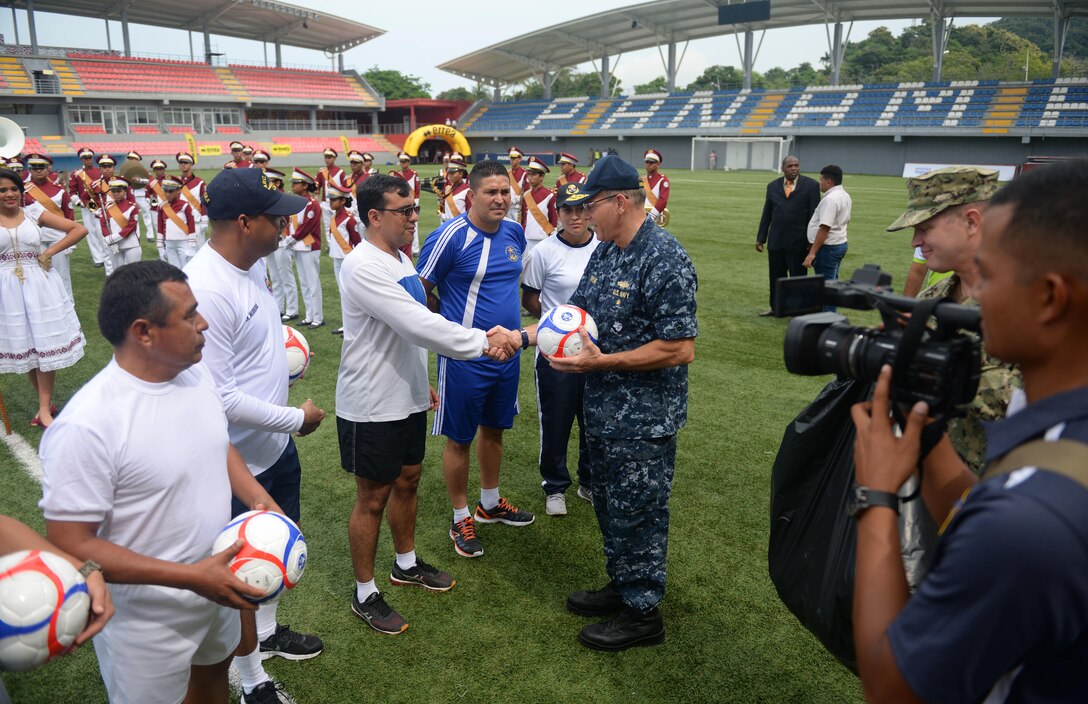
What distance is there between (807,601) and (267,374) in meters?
2.48

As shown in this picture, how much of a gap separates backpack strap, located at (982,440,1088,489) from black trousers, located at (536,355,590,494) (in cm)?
383

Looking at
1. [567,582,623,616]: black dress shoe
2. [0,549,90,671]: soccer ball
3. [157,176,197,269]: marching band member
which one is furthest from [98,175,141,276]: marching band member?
[0,549,90,671]: soccer ball

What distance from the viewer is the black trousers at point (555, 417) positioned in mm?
5020

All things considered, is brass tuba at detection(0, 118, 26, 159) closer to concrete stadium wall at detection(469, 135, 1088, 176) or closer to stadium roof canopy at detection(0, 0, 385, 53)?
concrete stadium wall at detection(469, 135, 1088, 176)

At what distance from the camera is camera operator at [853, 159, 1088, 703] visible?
1074mm

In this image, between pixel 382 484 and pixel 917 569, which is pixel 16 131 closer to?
pixel 382 484

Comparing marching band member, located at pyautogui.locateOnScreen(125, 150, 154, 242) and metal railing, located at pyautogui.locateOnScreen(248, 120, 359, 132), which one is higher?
metal railing, located at pyautogui.locateOnScreen(248, 120, 359, 132)

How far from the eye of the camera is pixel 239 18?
168ft

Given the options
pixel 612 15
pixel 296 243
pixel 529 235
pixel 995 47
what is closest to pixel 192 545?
pixel 296 243

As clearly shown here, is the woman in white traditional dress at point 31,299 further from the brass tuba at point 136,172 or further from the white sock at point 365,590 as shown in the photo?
the brass tuba at point 136,172

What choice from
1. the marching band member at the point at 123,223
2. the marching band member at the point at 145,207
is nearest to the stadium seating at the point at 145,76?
the marching band member at the point at 145,207

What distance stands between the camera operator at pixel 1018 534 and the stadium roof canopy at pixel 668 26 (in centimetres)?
4484

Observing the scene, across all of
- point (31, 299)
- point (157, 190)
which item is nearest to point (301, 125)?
point (157, 190)

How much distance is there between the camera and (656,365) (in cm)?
328
